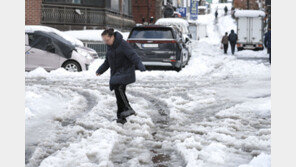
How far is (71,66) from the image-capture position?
16.2 metres

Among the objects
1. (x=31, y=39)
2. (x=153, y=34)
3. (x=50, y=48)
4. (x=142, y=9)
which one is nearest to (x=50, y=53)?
(x=50, y=48)

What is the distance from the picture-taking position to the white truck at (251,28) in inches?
1321

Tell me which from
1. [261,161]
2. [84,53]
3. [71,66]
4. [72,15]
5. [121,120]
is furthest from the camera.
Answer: [72,15]

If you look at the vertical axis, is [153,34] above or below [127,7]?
below

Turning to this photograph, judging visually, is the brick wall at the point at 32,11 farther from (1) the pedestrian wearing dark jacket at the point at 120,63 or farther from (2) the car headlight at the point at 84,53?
(1) the pedestrian wearing dark jacket at the point at 120,63

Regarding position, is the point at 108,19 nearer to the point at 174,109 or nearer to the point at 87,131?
the point at 174,109

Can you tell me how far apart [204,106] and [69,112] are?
288 cm

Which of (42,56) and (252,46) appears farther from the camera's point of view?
(252,46)

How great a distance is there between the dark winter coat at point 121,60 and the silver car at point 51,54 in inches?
365

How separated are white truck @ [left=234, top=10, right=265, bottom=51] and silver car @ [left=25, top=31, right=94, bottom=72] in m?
20.2

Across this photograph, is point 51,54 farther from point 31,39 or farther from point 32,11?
point 32,11

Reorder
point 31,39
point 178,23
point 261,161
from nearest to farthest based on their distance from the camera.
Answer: point 261,161
point 31,39
point 178,23

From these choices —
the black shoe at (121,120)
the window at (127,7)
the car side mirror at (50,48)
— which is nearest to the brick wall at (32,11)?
the car side mirror at (50,48)

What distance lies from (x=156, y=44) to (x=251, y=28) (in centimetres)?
1994
